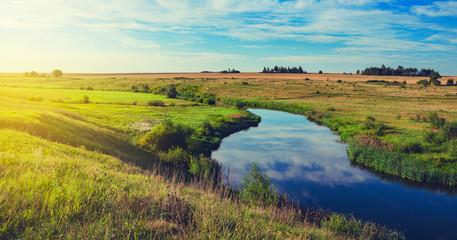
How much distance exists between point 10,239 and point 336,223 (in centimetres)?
1391

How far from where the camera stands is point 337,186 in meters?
24.7

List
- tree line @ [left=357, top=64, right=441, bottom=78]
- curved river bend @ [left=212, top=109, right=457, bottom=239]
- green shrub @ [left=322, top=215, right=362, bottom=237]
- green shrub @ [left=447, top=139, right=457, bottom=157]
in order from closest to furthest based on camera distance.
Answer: green shrub @ [left=322, top=215, right=362, bottom=237] → curved river bend @ [left=212, top=109, right=457, bottom=239] → green shrub @ [left=447, top=139, right=457, bottom=157] → tree line @ [left=357, top=64, right=441, bottom=78]

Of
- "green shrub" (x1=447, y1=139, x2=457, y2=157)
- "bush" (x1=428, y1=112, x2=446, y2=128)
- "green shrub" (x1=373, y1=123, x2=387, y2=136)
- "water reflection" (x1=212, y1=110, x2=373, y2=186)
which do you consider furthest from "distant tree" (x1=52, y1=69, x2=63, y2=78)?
"green shrub" (x1=447, y1=139, x2=457, y2=157)

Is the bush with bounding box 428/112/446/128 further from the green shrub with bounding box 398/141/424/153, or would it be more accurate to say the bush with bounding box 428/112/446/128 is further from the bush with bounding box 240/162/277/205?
the bush with bounding box 240/162/277/205

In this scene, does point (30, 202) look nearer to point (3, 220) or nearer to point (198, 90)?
point (3, 220)

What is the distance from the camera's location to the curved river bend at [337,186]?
19.0m

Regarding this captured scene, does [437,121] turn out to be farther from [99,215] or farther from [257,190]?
[99,215]

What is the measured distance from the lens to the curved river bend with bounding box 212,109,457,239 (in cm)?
1898

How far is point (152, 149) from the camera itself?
27.5m

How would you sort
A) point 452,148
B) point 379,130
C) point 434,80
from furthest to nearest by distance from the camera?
point 434,80, point 379,130, point 452,148

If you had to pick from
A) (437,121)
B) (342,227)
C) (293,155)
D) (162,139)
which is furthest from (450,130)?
(162,139)

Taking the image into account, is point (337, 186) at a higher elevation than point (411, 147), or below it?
below

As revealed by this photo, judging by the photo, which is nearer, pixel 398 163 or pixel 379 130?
pixel 398 163

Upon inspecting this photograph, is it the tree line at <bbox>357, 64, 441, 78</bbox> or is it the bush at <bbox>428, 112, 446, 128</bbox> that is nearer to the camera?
the bush at <bbox>428, 112, 446, 128</bbox>
